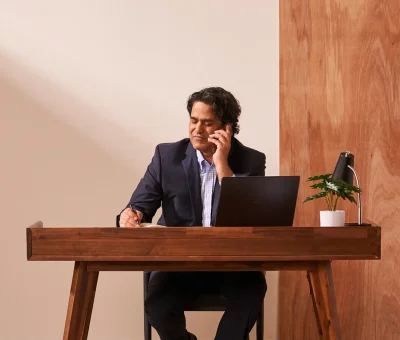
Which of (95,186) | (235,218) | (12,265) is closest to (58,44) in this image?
(95,186)

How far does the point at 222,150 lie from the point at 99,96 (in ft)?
3.44

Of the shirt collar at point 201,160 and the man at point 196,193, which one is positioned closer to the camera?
the man at point 196,193

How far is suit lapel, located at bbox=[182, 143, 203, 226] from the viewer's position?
3.31 metres

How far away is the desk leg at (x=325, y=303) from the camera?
273 centimetres

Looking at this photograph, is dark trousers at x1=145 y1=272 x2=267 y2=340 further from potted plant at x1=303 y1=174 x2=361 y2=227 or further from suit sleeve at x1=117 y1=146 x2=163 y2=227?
potted plant at x1=303 y1=174 x2=361 y2=227

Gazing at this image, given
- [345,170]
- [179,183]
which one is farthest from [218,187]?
[345,170]

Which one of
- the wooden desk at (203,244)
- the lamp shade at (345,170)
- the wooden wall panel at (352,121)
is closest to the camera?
the wooden desk at (203,244)

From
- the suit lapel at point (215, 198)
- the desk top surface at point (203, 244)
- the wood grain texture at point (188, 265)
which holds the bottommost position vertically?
the wood grain texture at point (188, 265)

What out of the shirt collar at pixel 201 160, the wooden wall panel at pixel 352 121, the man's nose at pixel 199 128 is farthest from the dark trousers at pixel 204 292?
the wooden wall panel at pixel 352 121

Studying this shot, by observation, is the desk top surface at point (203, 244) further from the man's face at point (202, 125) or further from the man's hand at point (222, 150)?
the man's face at point (202, 125)

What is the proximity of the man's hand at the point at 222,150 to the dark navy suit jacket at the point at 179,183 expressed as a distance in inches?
3.5

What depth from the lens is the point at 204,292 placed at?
324 cm

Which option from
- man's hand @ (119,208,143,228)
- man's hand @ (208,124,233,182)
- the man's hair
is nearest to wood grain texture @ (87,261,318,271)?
man's hand @ (119,208,143,228)

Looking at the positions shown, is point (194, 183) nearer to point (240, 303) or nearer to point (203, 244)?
point (240, 303)
